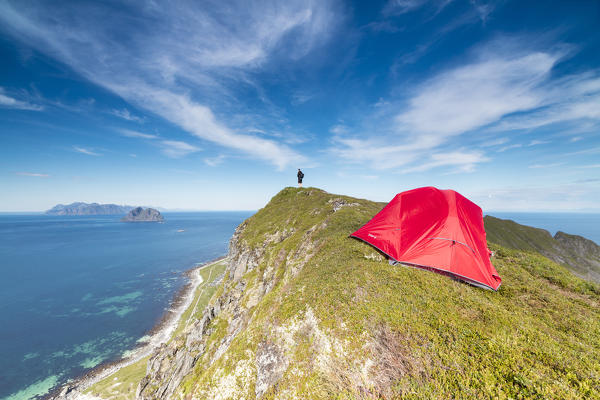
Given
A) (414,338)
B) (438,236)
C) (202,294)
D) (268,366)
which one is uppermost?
(438,236)

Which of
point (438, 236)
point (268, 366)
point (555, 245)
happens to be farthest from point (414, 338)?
point (555, 245)

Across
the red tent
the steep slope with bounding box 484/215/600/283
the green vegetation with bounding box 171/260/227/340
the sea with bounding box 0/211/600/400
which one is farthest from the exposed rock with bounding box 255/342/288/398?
the steep slope with bounding box 484/215/600/283

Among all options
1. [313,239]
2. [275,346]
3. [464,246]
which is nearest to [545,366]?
[464,246]

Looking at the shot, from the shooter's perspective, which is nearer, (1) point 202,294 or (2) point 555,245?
(1) point 202,294

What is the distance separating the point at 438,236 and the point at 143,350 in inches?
2580

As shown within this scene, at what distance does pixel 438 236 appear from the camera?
14031mm

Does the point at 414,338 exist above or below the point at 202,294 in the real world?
above

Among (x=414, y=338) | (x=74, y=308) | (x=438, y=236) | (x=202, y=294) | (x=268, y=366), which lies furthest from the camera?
(x=202, y=294)

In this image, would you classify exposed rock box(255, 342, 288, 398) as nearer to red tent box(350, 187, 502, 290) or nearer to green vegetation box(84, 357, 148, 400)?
red tent box(350, 187, 502, 290)

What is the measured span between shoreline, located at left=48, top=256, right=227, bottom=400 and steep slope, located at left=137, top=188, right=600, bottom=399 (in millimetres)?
48552

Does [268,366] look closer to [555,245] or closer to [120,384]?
[120,384]

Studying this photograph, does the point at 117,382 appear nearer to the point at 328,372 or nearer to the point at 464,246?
the point at 328,372

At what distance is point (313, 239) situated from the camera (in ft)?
83.6

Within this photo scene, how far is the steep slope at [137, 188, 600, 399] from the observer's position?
23.2ft
